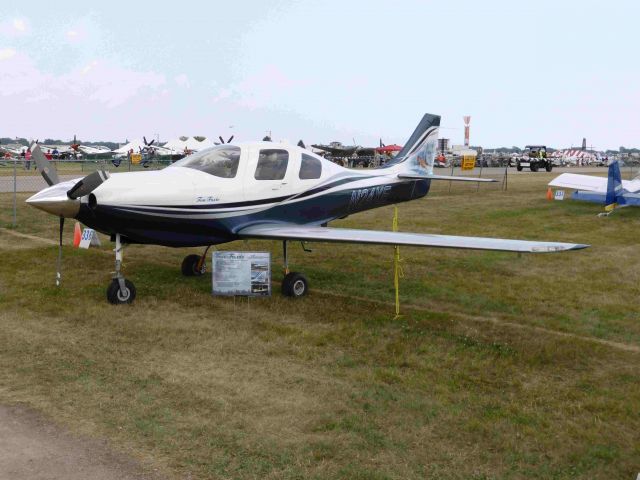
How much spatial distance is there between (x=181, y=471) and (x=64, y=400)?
1.80 m

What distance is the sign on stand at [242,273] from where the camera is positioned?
938 centimetres

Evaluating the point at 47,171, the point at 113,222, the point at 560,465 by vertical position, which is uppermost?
the point at 47,171

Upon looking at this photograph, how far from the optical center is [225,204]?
9383 millimetres

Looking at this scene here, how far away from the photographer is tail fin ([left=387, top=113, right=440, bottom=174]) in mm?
13953

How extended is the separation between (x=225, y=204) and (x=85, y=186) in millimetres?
2107

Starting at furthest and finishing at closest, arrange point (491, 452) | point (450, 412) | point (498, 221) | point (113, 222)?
point (498, 221)
point (113, 222)
point (450, 412)
point (491, 452)

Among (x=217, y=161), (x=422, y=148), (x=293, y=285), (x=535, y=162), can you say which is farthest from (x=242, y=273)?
(x=535, y=162)

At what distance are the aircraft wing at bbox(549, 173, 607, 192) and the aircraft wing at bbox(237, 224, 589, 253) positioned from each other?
16019mm

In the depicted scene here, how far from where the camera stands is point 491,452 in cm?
480

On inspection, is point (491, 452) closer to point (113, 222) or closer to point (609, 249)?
point (113, 222)

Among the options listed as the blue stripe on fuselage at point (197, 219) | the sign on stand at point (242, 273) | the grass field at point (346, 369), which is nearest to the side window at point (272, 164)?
the blue stripe on fuselage at point (197, 219)

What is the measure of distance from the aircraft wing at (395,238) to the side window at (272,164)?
0.83 metres

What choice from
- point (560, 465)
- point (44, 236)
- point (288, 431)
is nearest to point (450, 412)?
point (560, 465)

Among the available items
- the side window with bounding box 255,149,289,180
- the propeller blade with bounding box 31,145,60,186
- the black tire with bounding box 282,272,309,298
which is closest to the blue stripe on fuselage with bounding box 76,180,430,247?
the side window with bounding box 255,149,289,180
